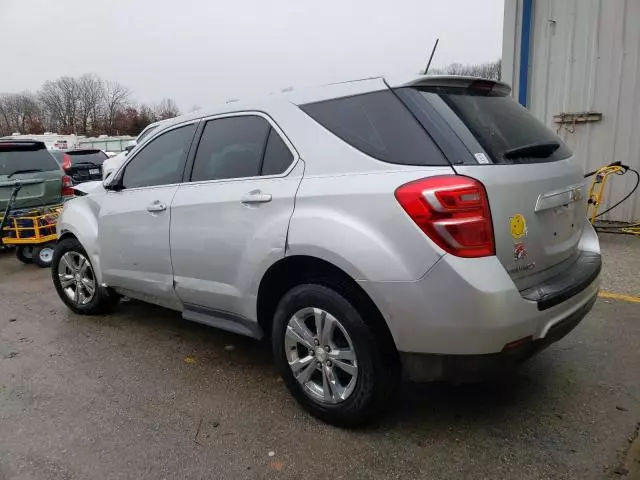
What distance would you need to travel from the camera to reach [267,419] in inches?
114

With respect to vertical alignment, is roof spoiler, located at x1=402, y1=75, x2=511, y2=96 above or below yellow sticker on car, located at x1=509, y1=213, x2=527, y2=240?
above

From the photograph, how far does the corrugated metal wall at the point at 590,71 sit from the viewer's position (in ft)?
22.9

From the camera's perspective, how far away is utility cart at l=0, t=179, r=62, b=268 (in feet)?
23.0

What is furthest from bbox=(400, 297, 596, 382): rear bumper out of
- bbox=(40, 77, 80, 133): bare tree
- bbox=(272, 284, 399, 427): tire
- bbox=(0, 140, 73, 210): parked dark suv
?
bbox=(40, 77, 80, 133): bare tree

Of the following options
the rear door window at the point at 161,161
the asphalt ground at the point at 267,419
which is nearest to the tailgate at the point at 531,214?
the asphalt ground at the point at 267,419

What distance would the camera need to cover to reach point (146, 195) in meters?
3.85

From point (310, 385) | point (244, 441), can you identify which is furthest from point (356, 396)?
point (244, 441)

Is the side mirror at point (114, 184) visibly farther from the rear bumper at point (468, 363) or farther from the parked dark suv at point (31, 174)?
the parked dark suv at point (31, 174)

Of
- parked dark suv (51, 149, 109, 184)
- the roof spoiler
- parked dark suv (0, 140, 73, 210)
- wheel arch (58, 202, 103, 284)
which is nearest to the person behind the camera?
the roof spoiler

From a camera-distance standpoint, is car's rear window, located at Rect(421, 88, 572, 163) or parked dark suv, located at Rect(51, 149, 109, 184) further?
parked dark suv, located at Rect(51, 149, 109, 184)

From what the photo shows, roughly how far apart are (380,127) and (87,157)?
1329 centimetres

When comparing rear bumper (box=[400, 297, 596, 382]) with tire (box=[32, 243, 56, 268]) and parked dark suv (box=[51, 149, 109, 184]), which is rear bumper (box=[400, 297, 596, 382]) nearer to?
tire (box=[32, 243, 56, 268])

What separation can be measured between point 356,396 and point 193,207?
5.31ft

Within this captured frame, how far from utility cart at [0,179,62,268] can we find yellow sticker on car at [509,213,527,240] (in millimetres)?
6409
